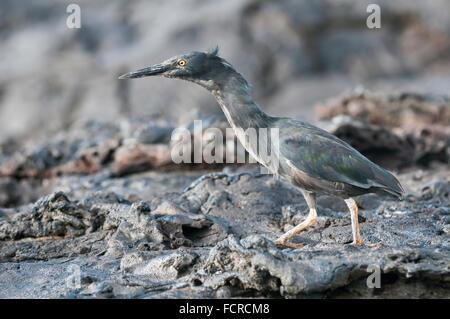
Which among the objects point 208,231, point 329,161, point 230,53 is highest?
point 230,53

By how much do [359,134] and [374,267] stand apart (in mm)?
4780

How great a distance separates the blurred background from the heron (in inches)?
428

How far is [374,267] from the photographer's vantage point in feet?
13.9

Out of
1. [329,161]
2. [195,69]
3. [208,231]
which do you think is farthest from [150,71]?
[329,161]

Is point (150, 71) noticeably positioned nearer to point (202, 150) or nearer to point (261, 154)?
point (261, 154)

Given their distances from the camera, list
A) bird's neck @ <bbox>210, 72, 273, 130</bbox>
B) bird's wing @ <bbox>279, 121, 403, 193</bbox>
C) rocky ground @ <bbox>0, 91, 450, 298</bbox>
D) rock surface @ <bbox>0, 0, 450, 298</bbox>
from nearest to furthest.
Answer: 1. rocky ground @ <bbox>0, 91, 450, 298</bbox>
2. rock surface @ <bbox>0, 0, 450, 298</bbox>
3. bird's wing @ <bbox>279, 121, 403, 193</bbox>
4. bird's neck @ <bbox>210, 72, 273, 130</bbox>

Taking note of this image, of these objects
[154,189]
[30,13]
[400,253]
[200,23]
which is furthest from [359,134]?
[30,13]

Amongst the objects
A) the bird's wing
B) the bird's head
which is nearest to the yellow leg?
the bird's wing

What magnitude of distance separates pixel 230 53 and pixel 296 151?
12.1 metres

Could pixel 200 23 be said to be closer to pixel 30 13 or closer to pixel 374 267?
Result: pixel 30 13

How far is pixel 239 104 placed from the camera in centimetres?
521

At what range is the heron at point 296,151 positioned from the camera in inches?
Answer: 197

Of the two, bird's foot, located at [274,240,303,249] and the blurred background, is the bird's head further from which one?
the blurred background

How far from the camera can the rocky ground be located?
426 cm
